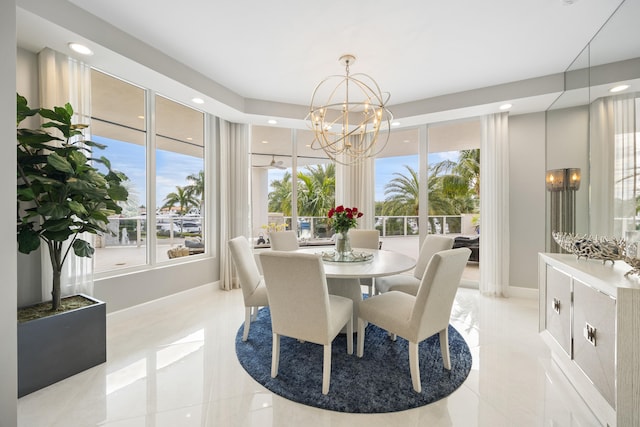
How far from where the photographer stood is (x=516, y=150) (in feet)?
13.0

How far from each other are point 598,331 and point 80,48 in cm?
422

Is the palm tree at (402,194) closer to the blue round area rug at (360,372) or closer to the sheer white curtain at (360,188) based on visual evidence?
the sheer white curtain at (360,188)

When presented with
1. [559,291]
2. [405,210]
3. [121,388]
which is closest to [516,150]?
[405,210]

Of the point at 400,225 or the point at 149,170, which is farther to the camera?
the point at 400,225

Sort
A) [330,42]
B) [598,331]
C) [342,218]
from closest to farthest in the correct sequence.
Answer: [598,331] → [330,42] → [342,218]

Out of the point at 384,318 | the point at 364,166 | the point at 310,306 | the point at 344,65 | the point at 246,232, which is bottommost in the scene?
the point at 384,318

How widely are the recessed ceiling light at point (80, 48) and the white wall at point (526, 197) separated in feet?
16.4

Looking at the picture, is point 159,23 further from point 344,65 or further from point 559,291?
point 559,291

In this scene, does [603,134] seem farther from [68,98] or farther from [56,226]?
[68,98]

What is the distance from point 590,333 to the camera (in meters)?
1.63

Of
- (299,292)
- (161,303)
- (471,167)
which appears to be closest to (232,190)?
(161,303)

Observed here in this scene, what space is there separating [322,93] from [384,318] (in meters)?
3.02

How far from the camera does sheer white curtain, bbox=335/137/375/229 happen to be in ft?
16.1

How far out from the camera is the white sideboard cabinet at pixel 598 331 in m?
1.31
